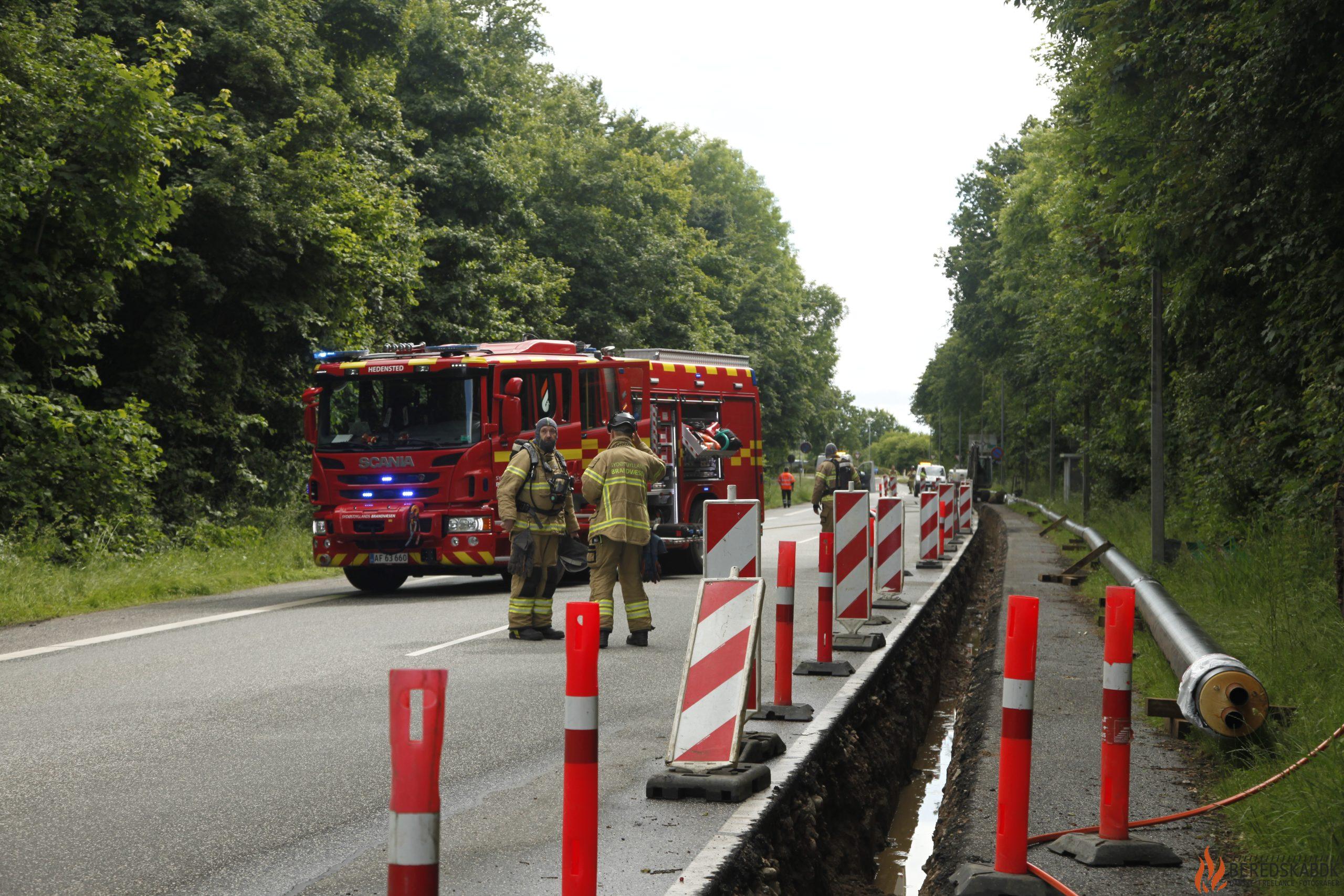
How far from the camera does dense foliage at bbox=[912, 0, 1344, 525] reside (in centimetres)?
1144

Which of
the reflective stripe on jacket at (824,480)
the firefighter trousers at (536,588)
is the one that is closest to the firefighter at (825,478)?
the reflective stripe on jacket at (824,480)

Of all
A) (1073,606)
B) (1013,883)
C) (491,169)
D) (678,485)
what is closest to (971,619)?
(1073,606)

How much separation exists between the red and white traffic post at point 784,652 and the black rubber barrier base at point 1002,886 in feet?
9.53

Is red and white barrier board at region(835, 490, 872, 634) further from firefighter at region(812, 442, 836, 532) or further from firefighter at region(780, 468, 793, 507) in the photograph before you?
firefighter at region(780, 468, 793, 507)

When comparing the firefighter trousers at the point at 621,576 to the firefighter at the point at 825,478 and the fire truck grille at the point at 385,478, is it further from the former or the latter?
the firefighter at the point at 825,478

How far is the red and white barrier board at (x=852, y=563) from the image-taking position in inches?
452

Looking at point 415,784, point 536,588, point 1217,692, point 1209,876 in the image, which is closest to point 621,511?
point 536,588

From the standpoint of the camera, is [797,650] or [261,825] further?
[797,650]

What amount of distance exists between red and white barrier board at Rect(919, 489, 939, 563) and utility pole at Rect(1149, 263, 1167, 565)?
14.6 feet

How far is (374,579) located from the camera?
17.0 metres

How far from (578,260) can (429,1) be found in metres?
9.77

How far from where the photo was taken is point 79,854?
5.29 metres

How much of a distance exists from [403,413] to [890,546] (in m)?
5.93

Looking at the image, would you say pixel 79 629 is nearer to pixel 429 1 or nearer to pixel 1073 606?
pixel 1073 606
